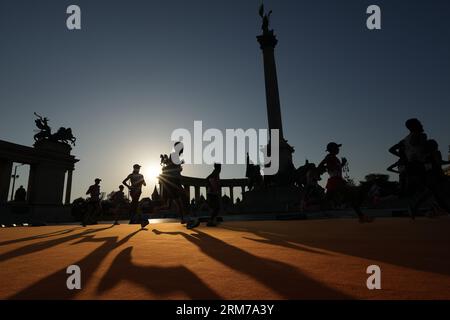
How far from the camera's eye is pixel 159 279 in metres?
2.22

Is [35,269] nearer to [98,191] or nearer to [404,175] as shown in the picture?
[404,175]

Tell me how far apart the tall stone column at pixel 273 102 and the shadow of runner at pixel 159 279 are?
95.3 feet

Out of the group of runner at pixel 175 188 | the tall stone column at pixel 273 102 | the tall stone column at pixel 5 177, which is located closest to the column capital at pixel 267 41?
the tall stone column at pixel 273 102

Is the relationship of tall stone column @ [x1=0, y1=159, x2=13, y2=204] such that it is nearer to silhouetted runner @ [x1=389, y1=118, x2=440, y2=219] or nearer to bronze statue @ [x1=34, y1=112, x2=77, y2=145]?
bronze statue @ [x1=34, y1=112, x2=77, y2=145]

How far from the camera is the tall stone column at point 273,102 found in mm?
31734

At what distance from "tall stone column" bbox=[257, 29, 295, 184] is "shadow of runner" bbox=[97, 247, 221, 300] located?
29060 millimetres

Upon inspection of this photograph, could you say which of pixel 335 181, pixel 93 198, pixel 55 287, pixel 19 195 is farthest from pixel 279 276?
pixel 19 195

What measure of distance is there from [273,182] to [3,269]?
30970mm

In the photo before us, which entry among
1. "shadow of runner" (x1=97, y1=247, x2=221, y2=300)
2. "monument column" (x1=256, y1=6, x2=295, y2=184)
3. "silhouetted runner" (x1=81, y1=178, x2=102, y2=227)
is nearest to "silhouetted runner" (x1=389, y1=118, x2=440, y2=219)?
"shadow of runner" (x1=97, y1=247, x2=221, y2=300)

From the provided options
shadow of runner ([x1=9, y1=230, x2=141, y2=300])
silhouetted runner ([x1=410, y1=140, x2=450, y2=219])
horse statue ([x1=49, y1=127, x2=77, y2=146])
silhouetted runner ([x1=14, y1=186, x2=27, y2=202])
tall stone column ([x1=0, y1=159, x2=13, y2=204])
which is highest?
horse statue ([x1=49, y1=127, x2=77, y2=146])

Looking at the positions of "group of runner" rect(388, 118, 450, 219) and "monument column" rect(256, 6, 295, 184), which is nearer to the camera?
"group of runner" rect(388, 118, 450, 219)

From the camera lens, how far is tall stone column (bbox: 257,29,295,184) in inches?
1249

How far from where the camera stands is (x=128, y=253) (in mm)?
3645
